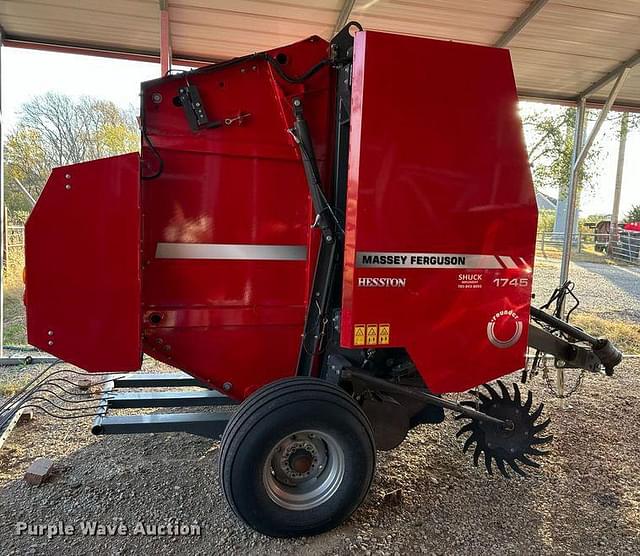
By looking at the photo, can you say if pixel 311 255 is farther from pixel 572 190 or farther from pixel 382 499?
pixel 572 190

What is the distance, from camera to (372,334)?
240 centimetres

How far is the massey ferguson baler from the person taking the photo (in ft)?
7.74

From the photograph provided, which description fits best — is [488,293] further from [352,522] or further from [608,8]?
[608,8]

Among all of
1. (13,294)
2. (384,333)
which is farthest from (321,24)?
(13,294)

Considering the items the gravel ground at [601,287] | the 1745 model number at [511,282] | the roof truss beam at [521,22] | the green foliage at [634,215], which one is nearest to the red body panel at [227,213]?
the 1745 model number at [511,282]

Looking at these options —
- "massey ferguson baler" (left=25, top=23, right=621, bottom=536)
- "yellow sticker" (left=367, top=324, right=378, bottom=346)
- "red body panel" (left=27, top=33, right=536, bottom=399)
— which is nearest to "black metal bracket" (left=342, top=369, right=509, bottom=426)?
"massey ferguson baler" (left=25, top=23, right=621, bottom=536)

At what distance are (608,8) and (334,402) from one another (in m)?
3.78

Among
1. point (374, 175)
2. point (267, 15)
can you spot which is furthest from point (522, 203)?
point (267, 15)

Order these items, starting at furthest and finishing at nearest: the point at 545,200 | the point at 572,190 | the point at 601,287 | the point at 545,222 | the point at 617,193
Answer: the point at 545,200, the point at 545,222, the point at 617,193, the point at 601,287, the point at 572,190

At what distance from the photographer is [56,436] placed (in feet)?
11.4

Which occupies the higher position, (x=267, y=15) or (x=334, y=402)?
(x=267, y=15)

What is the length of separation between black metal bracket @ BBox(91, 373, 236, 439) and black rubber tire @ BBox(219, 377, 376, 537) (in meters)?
0.35

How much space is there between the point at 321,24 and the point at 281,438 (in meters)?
3.44

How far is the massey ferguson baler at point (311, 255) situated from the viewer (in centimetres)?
236
